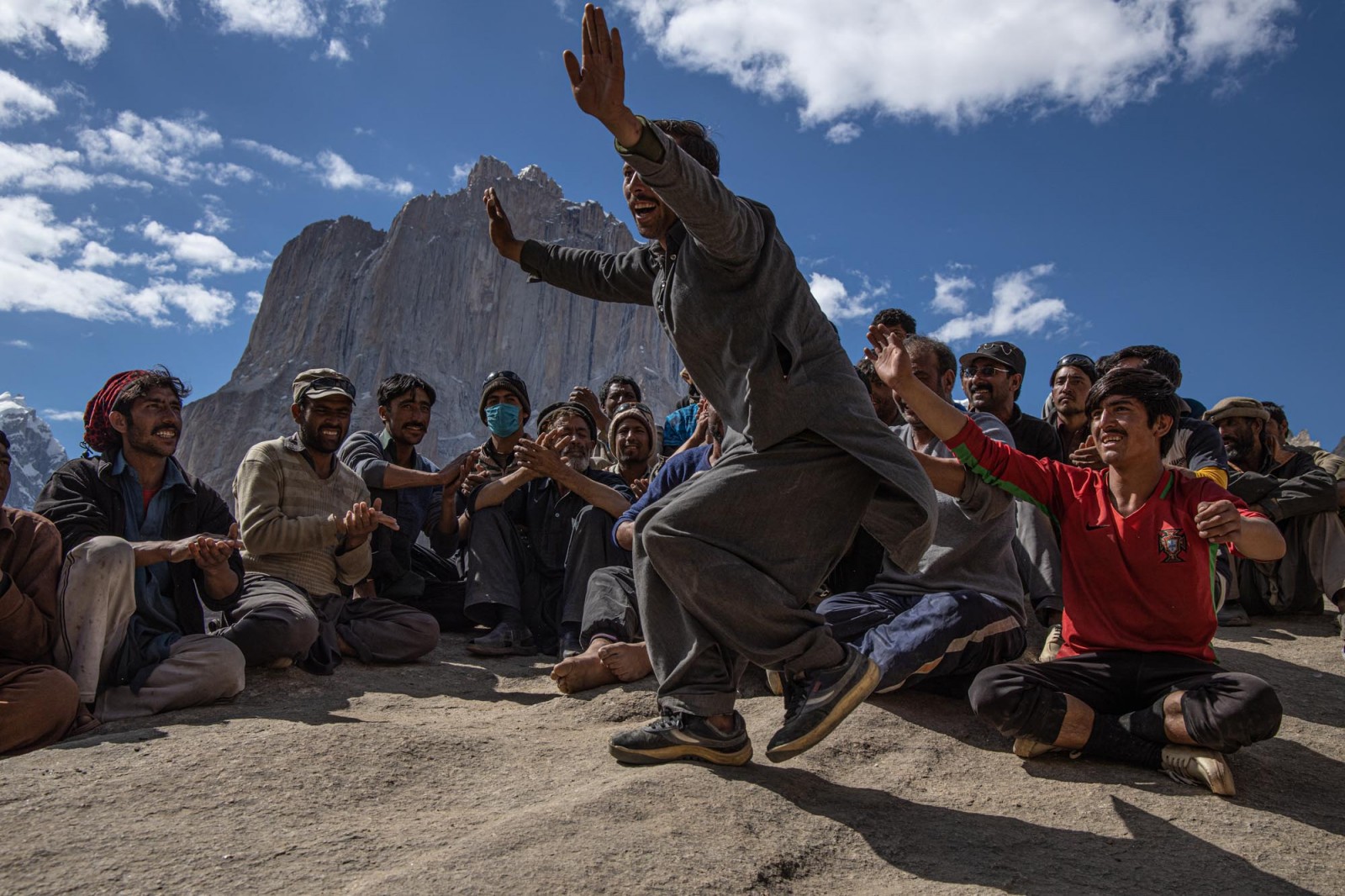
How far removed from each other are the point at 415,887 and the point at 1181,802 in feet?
6.81

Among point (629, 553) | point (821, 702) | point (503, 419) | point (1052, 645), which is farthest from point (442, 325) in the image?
point (821, 702)

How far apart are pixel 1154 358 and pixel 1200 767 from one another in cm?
323

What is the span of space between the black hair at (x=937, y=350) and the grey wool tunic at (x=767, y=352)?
5.05 ft

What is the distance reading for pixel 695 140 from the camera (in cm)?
263

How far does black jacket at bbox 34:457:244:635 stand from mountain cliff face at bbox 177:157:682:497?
132 ft

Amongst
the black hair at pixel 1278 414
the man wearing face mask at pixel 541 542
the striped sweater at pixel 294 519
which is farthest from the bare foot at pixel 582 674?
the black hair at pixel 1278 414

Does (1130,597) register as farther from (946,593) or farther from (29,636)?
(29,636)

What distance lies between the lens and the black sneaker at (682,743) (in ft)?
8.00

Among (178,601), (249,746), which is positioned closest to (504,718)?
(249,746)

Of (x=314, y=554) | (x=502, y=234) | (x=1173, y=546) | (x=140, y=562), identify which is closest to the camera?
(x=1173, y=546)

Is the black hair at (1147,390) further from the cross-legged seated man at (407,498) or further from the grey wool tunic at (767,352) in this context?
the cross-legged seated man at (407,498)

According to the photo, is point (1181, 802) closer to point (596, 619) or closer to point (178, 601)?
point (596, 619)

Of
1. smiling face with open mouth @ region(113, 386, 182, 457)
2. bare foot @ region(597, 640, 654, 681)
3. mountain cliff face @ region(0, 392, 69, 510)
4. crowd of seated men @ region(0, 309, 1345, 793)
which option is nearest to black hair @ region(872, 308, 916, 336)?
crowd of seated men @ region(0, 309, 1345, 793)

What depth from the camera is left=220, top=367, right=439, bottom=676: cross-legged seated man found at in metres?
4.19
